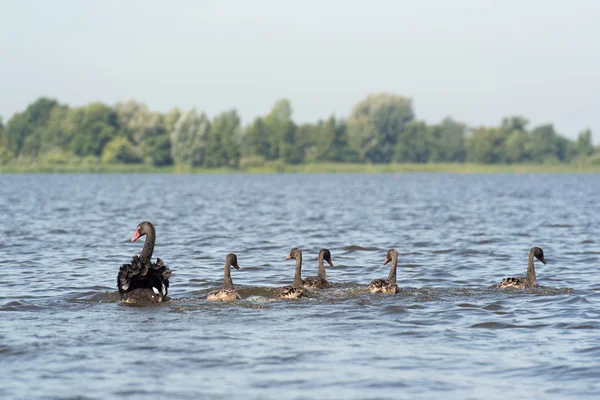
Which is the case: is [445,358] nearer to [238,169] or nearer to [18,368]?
[18,368]

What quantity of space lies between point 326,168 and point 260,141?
15.6m

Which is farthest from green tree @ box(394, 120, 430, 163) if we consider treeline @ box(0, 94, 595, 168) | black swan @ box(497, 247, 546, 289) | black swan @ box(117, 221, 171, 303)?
black swan @ box(117, 221, 171, 303)

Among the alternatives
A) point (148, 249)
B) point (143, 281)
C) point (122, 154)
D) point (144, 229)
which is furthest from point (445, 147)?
point (143, 281)

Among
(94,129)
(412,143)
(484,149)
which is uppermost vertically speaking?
(94,129)

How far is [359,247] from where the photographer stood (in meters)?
28.9

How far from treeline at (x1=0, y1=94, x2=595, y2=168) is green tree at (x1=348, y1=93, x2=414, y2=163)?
210 mm

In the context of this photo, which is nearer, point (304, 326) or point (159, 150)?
point (304, 326)

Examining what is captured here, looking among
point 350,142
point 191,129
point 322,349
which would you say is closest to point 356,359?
point 322,349

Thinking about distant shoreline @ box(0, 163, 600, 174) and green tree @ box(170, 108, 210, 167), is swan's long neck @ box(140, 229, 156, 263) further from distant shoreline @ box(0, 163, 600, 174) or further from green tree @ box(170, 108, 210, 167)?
green tree @ box(170, 108, 210, 167)

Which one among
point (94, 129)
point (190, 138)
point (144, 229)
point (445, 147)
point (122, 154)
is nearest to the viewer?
point (144, 229)

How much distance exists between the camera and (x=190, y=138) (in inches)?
6260

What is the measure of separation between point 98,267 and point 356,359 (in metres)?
12.5

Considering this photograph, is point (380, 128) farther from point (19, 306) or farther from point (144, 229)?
point (19, 306)

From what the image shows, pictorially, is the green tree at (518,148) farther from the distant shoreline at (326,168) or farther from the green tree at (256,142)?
the green tree at (256,142)
